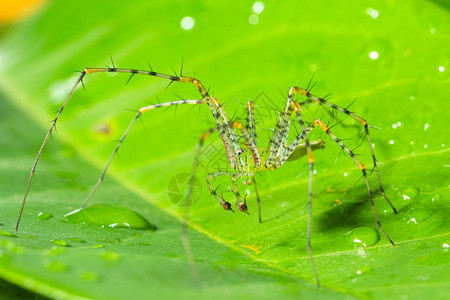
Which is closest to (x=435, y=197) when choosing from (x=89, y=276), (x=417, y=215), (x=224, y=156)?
(x=417, y=215)

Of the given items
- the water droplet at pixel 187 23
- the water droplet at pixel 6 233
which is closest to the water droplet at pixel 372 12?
the water droplet at pixel 187 23

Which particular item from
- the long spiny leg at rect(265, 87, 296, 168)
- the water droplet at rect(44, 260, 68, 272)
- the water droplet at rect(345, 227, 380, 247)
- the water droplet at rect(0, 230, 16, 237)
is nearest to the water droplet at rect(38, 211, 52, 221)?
the water droplet at rect(0, 230, 16, 237)

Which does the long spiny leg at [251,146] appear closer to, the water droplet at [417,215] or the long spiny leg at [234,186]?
the long spiny leg at [234,186]

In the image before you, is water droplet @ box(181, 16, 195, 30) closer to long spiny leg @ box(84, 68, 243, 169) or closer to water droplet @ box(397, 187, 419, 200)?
long spiny leg @ box(84, 68, 243, 169)

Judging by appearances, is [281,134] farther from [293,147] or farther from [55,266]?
[55,266]

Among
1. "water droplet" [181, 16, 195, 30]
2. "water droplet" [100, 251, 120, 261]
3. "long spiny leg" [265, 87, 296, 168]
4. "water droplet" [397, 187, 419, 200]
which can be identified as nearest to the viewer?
"water droplet" [100, 251, 120, 261]

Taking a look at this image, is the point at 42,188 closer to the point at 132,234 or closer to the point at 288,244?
the point at 132,234

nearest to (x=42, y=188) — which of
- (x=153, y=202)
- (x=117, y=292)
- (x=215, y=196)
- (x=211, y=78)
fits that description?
(x=153, y=202)
